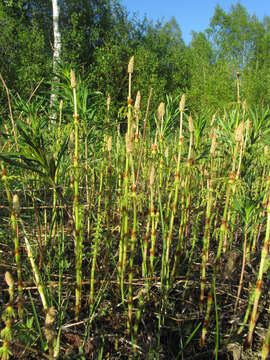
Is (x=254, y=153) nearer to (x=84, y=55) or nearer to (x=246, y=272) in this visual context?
(x=246, y=272)

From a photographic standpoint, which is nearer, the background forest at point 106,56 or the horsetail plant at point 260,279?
the horsetail plant at point 260,279

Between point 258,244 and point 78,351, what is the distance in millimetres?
1314

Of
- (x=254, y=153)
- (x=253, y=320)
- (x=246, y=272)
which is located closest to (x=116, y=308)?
(x=253, y=320)

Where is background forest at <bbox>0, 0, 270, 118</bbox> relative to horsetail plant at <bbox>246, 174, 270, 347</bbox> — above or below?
above

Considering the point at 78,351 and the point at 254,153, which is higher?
the point at 254,153

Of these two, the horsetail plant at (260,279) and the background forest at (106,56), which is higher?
the background forest at (106,56)

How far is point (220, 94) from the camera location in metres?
11.0

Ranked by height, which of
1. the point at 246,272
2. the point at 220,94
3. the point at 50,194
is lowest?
the point at 246,272

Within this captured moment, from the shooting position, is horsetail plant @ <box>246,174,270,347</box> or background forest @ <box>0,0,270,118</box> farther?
background forest @ <box>0,0,270,118</box>

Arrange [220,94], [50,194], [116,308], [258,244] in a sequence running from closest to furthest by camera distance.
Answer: [116,308]
[258,244]
[50,194]
[220,94]

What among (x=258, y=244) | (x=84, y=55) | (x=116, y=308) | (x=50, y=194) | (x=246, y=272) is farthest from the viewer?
(x=84, y=55)

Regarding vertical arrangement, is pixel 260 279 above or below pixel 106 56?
below

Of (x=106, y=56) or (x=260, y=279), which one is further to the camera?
(x=106, y=56)

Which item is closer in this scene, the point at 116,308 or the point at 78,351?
the point at 78,351
